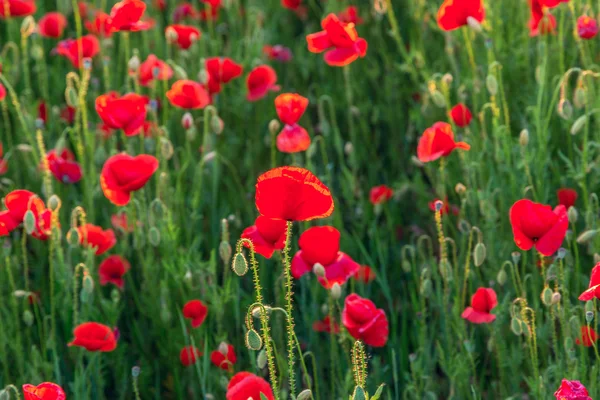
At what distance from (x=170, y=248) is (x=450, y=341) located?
712mm

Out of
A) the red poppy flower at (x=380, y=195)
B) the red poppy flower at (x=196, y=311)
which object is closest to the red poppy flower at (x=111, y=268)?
the red poppy flower at (x=196, y=311)

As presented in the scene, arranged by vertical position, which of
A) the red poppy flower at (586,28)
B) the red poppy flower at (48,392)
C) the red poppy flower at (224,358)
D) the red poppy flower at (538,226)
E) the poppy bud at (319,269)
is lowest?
the red poppy flower at (224,358)

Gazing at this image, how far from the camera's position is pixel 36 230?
7.32ft

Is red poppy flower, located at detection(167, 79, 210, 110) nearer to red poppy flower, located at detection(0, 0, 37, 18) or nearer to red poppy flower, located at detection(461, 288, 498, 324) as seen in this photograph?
red poppy flower, located at detection(0, 0, 37, 18)

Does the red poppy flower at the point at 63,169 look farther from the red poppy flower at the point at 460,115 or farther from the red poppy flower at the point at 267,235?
the red poppy flower at the point at 460,115

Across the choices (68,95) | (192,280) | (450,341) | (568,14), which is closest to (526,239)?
(450,341)

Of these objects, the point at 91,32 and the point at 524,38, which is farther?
the point at 91,32

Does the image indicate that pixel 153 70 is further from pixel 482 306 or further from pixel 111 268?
pixel 482 306

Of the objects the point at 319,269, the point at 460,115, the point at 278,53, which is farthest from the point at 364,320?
the point at 278,53

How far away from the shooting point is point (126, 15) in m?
2.53

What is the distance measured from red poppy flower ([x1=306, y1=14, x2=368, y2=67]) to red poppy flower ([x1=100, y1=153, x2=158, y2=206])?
2.00 feet

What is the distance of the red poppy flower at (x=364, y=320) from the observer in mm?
1927

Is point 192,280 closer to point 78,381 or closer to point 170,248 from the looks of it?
point 170,248

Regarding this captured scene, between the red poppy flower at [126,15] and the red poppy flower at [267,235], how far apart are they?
0.88m
